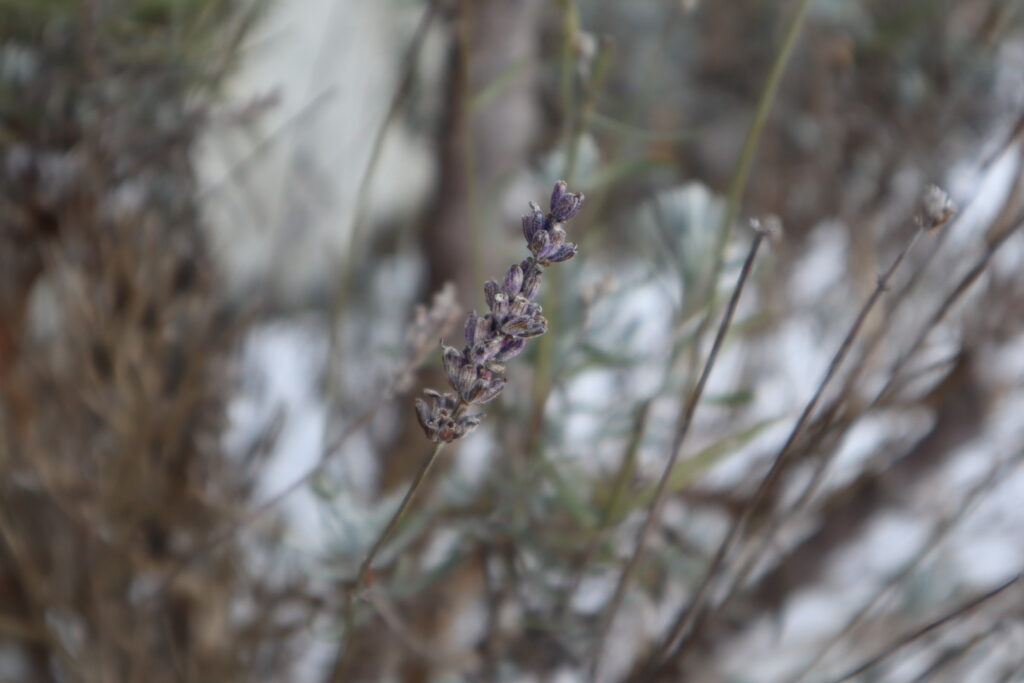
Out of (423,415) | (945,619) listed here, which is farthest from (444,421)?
(945,619)

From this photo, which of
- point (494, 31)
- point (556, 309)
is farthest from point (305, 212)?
point (556, 309)

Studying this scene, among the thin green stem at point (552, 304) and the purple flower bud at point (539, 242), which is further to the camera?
the thin green stem at point (552, 304)

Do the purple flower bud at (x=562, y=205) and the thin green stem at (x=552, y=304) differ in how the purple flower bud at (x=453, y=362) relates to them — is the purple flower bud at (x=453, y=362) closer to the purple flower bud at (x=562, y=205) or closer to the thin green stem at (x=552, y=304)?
the purple flower bud at (x=562, y=205)

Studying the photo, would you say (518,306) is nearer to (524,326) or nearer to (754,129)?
(524,326)

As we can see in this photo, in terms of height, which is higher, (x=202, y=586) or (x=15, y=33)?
(x=15, y=33)

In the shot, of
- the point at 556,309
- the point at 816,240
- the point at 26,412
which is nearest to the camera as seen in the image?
the point at 556,309

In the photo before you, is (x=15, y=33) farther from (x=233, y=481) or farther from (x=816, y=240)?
(x=816, y=240)

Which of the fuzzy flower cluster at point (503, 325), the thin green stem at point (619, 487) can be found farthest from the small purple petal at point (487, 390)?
the thin green stem at point (619, 487)
